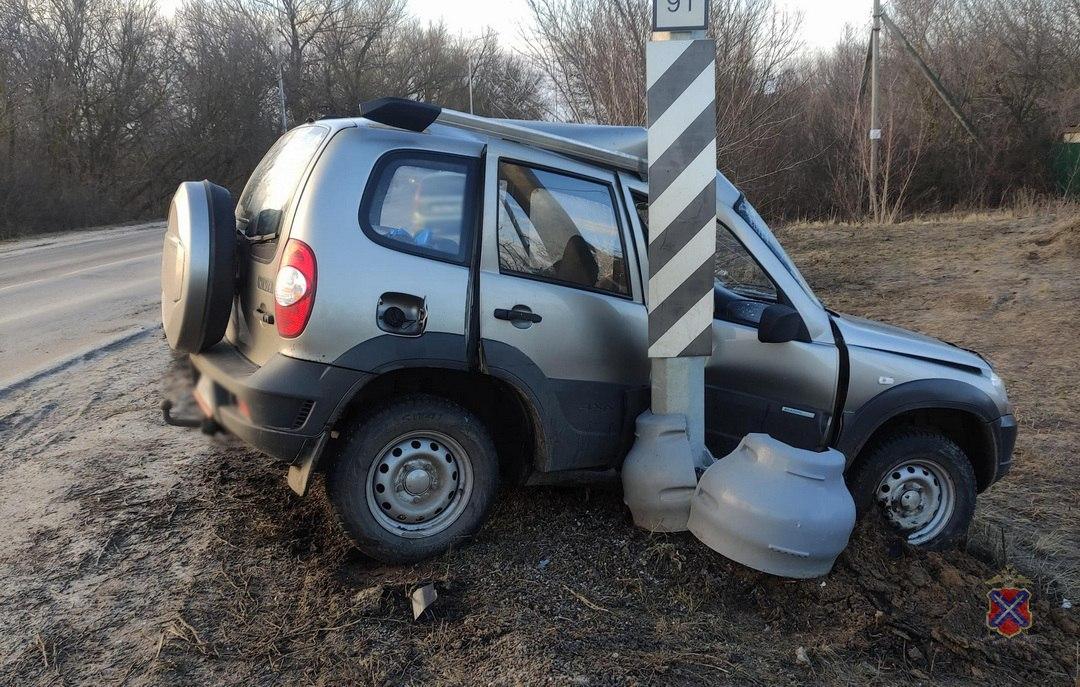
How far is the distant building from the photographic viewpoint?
27062 mm

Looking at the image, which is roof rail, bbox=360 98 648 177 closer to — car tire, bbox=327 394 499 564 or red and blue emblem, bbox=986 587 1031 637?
car tire, bbox=327 394 499 564

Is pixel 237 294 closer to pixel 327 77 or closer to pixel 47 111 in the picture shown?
pixel 47 111

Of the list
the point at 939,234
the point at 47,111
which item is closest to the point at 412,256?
the point at 939,234

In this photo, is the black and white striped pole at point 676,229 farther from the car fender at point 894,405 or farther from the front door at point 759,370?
the car fender at point 894,405

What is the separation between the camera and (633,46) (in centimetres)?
1439

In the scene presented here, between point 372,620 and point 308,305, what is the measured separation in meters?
1.30

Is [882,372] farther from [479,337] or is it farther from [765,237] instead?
[479,337]

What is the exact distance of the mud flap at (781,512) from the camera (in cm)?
358

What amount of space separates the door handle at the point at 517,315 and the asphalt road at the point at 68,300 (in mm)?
5152

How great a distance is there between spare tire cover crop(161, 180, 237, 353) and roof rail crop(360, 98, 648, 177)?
0.81 m

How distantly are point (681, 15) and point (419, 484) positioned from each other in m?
2.55

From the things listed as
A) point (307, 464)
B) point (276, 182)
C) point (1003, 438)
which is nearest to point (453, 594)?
point (307, 464)

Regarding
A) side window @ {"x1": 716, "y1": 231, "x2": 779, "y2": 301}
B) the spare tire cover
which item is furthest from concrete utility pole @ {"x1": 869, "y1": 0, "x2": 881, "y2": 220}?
the spare tire cover

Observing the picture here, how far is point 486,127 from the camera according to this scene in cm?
388
